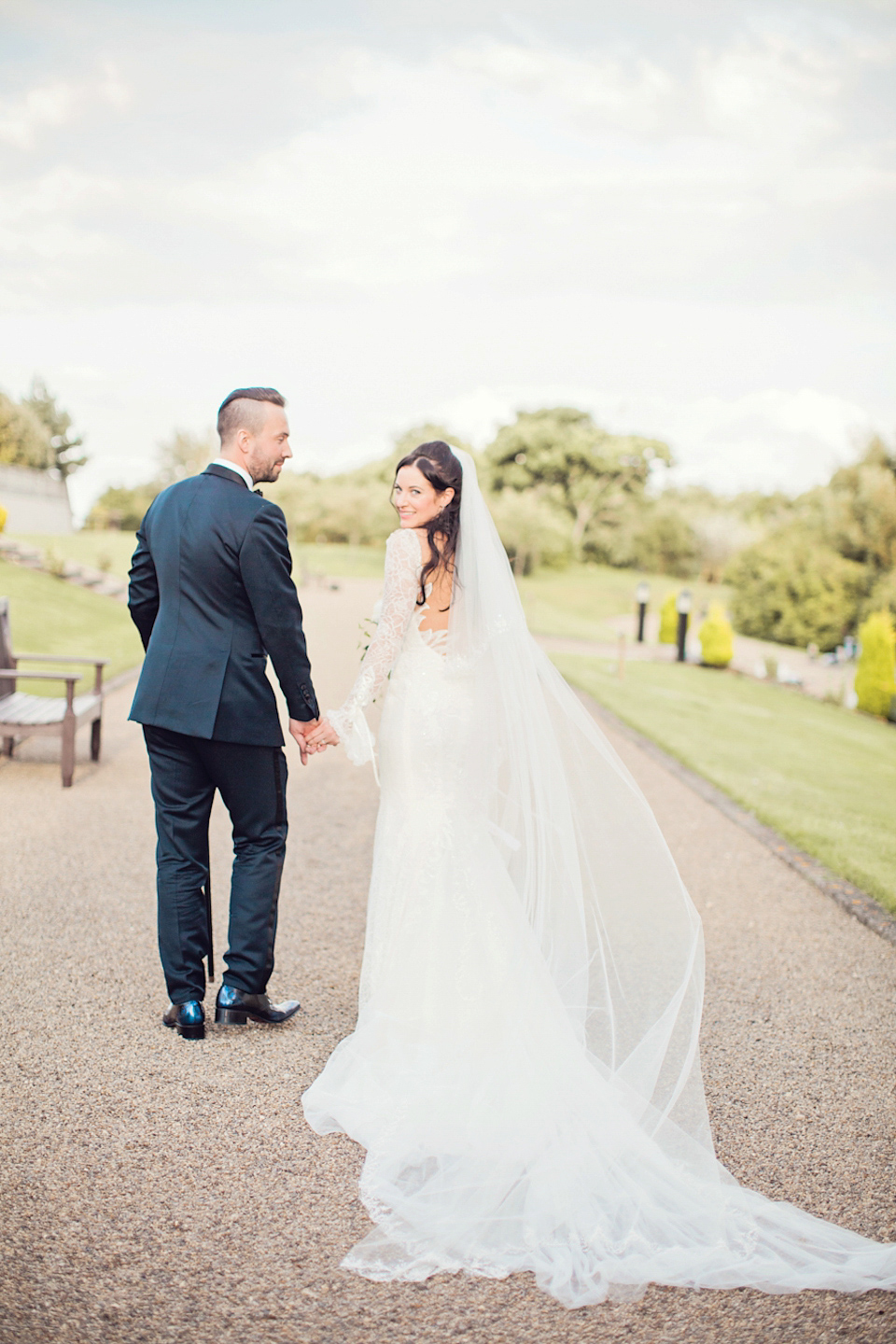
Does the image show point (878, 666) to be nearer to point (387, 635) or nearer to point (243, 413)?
point (387, 635)

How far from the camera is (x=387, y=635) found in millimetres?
3443

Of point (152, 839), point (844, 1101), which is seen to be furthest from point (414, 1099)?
point (152, 839)

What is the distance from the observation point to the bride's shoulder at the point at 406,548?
346 cm

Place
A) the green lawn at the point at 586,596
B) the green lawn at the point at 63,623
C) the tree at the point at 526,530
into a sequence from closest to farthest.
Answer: the green lawn at the point at 63,623 < the green lawn at the point at 586,596 < the tree at the point at 526,530

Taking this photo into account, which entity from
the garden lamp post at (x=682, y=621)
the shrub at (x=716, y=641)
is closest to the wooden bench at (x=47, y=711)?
the shrub at (x=716, y=641)

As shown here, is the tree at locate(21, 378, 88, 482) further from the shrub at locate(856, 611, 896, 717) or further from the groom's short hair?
the groom's short hair

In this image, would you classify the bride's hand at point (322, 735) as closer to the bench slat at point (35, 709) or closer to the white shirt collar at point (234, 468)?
the white shirt collar at point (234, 468)

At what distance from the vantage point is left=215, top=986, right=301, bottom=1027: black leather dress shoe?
136 inches

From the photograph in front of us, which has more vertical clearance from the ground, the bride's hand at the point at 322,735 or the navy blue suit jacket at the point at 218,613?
the navy blue suit jacket at the point at 218,613

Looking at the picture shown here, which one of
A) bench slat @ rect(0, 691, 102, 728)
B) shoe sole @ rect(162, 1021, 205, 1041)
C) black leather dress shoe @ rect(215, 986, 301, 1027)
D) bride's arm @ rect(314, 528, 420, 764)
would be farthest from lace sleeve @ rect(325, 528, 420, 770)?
bench slat @ rect(0, 691, 102, 728)

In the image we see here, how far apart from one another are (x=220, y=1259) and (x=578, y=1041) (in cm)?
126

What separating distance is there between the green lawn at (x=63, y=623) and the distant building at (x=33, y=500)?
349 inches

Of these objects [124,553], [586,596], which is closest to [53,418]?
[124,553]

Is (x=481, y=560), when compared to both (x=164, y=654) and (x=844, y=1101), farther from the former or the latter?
(x=844, y=1101)
